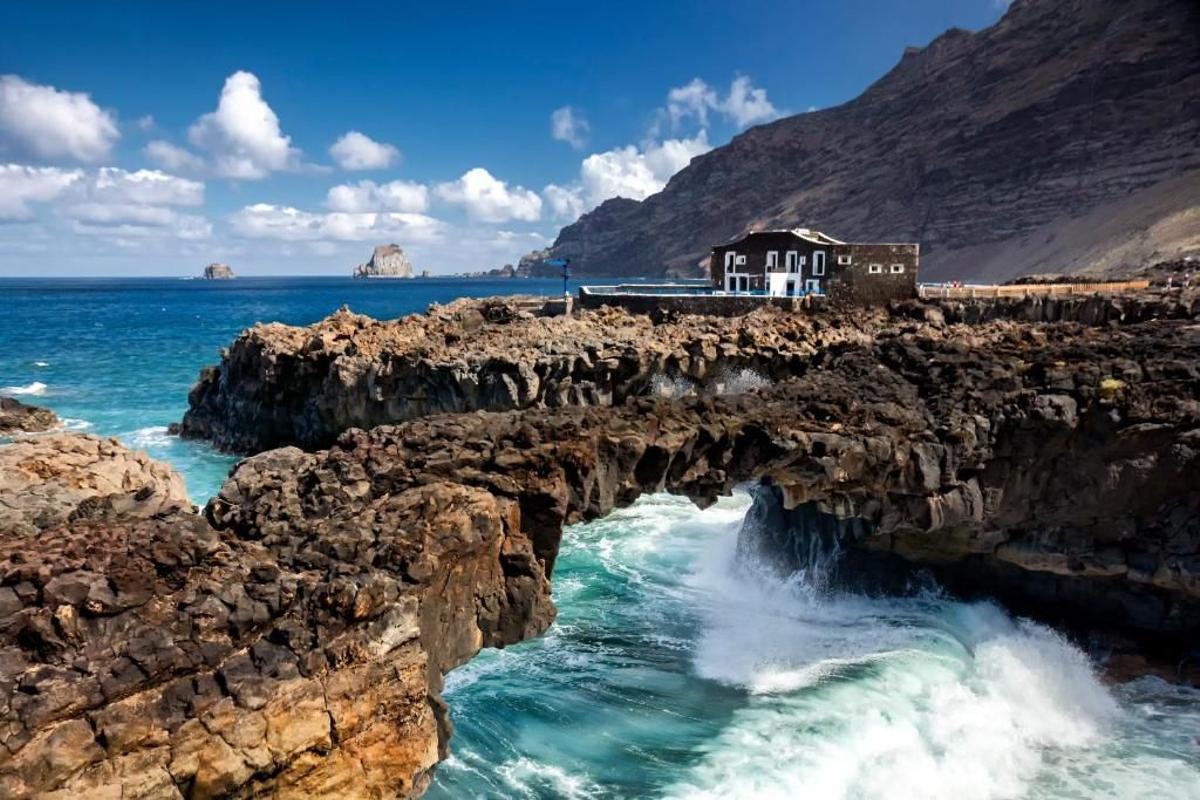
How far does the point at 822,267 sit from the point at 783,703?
31.7m

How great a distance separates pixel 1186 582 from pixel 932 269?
125 m

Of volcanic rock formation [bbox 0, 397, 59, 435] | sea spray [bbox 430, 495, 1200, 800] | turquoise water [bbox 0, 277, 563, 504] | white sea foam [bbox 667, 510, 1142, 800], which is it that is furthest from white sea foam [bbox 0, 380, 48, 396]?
white sea foam [bbox 667, 510, 1142, 800]

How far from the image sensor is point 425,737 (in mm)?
10805

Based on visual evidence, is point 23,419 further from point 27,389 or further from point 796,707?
point 796,707

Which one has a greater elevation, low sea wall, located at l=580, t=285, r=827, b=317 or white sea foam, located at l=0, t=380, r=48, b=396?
low sea wall, located at l=580, t=285, r=827, b=317

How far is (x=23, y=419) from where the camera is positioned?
4366 cm

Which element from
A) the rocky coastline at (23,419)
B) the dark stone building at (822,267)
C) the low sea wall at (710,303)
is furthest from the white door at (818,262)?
the rocky coastline at (23,419)

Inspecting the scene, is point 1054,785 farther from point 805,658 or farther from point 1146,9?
point 1146,9

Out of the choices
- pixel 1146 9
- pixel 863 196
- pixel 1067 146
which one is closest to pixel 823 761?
pixel 1067 146

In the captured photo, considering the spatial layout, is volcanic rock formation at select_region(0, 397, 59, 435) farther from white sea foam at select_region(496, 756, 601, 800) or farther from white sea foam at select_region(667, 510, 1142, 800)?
white sea foam at select_region(667, 510, 1142, 800)

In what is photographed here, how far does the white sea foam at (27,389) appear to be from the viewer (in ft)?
192

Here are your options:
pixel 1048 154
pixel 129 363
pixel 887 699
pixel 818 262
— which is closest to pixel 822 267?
pixel 818 262

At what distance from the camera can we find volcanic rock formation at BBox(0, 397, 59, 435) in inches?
1681

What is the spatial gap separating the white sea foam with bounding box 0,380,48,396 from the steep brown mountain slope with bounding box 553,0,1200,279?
9567 centimetres
